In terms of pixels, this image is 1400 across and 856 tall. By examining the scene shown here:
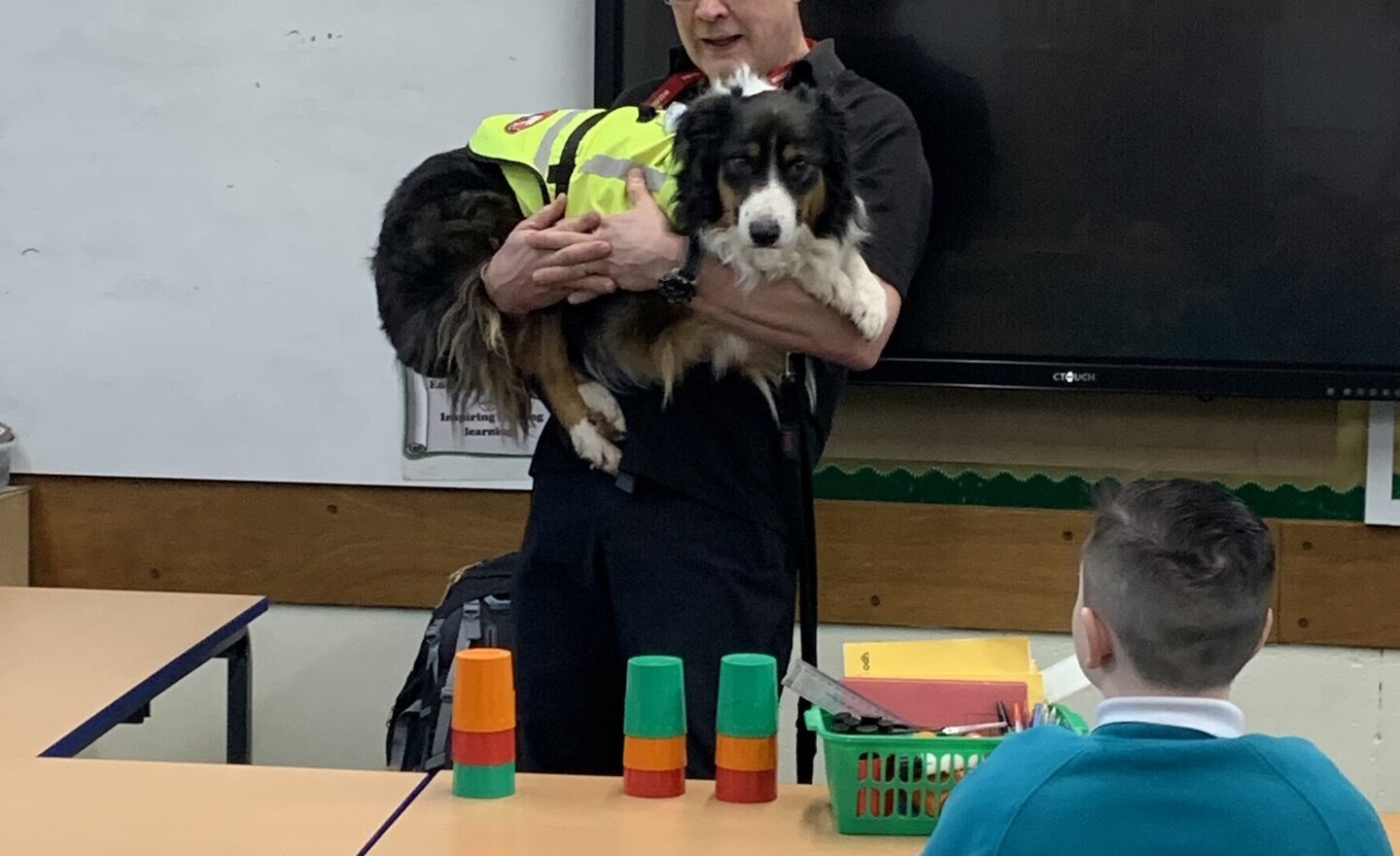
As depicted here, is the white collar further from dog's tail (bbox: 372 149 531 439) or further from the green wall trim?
the green wall trim

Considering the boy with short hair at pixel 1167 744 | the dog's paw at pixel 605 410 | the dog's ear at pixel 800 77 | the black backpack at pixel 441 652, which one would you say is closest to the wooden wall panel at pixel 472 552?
the black backpack at pixel 441 652

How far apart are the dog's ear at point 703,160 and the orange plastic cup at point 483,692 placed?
26.0 inches

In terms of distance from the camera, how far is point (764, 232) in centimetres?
196

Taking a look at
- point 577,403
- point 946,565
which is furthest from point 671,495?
point 946,565

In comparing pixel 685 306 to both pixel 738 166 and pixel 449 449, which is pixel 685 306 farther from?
pixel 449 449

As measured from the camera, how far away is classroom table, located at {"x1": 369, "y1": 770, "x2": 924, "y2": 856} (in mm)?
1490

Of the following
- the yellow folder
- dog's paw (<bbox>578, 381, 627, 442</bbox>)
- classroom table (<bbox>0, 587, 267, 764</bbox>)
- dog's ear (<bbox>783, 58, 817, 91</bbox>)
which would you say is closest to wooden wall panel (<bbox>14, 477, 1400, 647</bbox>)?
classroom table (<bbox>0, 587, 267, 764</bbox>)

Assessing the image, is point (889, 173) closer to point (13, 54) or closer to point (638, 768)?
point (638, 768)

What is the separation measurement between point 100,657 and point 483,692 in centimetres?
101

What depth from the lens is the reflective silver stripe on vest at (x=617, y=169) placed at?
2082 mm

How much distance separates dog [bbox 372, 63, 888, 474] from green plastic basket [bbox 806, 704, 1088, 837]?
1.70 ft

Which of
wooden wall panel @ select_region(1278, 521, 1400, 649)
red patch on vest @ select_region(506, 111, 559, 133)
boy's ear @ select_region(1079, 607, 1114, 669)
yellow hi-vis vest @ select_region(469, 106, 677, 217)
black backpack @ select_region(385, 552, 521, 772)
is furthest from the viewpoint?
wooden wall panel @ select_region(1278, 521, 1400, 649)

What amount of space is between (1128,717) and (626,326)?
1.01 m

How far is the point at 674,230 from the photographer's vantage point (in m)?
2.03
